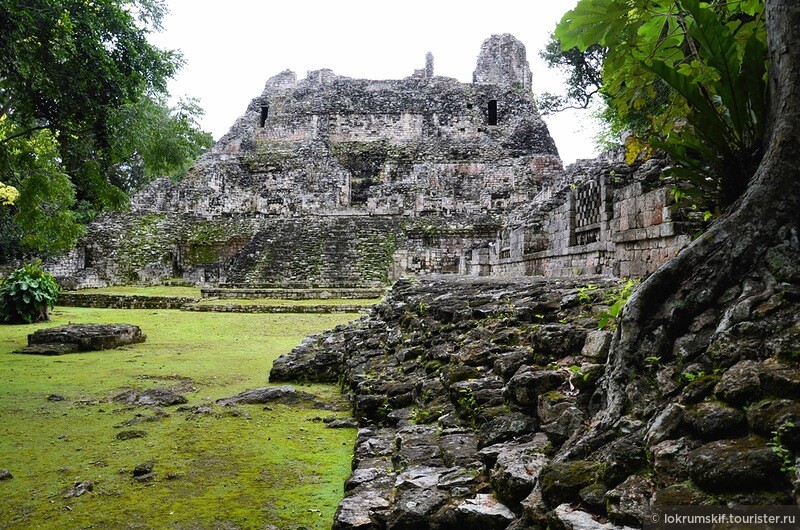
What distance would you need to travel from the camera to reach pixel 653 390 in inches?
89.5

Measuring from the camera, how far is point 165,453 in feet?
12.8

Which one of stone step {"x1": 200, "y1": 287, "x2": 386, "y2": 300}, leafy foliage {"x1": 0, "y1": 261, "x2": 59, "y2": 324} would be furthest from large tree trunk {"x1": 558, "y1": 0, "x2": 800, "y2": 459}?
stone step {"x1": 200, "y1": 287, "x2": 386, "y2": 300}

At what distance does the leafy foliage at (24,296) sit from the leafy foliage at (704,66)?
13524 millimetres

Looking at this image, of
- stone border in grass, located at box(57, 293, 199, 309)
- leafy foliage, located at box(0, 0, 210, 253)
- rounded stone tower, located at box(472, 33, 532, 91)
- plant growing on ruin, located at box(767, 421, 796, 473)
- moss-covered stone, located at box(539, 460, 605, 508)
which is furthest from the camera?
rounded stone tower, located at box(472, 33, 532, 91)

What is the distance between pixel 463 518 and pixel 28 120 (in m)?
9.15

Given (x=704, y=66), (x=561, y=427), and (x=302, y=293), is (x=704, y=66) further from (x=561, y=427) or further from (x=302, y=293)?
(x=302, y=293)

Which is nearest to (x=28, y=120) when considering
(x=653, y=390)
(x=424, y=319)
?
(x=424, y=319)

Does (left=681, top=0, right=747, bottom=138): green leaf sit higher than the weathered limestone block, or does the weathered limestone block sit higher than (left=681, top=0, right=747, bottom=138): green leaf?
(left=681, top=0, right=747, bottom=138): green leaf

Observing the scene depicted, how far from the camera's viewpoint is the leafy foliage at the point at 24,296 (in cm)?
1251

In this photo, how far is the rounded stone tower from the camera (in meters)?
32.7

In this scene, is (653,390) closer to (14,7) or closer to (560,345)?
(560,345)

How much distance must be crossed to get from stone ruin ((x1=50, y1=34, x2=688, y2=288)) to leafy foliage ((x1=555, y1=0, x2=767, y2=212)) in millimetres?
3178

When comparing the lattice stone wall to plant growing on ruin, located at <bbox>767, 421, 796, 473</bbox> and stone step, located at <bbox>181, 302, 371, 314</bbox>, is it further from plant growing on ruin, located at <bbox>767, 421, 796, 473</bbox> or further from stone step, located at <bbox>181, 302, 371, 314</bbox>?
stone step, located at <bbox>181, 302, 371, 314</bbox>

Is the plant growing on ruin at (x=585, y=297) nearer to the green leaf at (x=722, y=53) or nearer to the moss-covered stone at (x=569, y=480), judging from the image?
the green leaf at (x=722, y=53)
